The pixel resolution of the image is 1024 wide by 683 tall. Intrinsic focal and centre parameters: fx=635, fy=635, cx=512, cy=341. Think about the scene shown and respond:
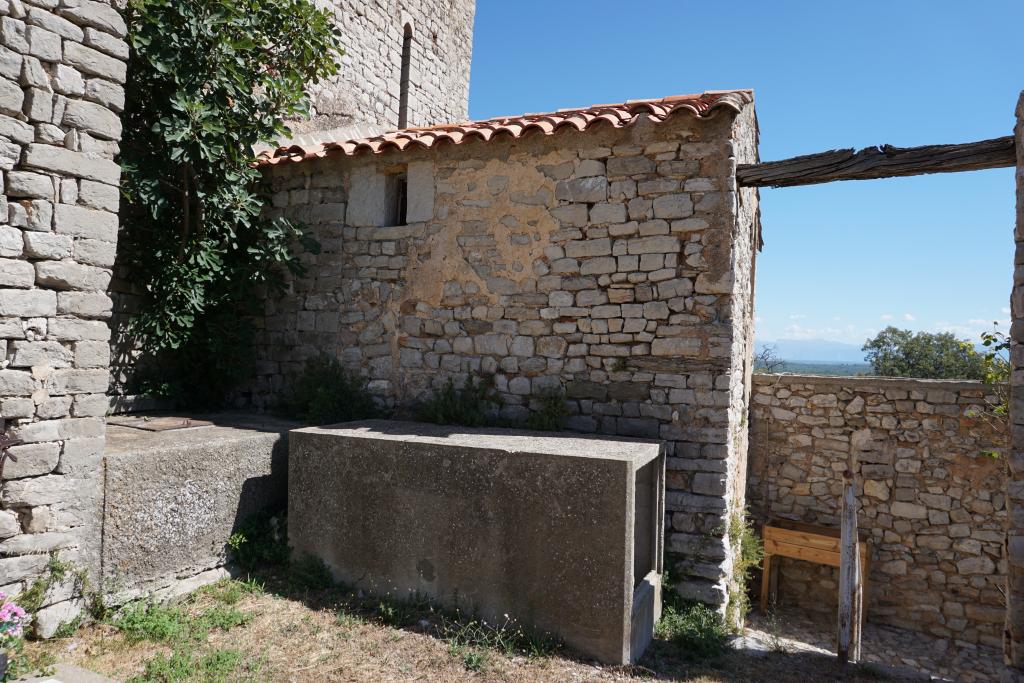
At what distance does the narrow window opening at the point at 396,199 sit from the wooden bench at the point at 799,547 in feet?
20.4

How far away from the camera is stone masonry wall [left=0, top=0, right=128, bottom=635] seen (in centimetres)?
365

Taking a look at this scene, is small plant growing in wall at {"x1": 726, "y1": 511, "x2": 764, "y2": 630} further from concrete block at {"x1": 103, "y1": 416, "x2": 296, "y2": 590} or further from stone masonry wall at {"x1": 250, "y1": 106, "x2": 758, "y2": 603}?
concrete block at {"x1": 103, "y1": 416, "x2": 296, "y2": 590}

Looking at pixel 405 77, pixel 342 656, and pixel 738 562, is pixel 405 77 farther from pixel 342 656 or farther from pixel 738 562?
pixel 342 656

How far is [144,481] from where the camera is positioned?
437 centimetres

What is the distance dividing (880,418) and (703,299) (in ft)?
15.3

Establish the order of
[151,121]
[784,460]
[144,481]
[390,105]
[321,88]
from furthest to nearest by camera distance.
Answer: [390,105]
[784,460]
[321,88]
[151,121]
[144,481]

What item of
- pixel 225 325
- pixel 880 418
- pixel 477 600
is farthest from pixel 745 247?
pixel 225 325

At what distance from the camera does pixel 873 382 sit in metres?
8.19

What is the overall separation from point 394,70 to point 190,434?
264 inches

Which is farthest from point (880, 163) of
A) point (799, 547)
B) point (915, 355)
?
point (915, 355)

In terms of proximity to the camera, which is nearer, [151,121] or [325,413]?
[151,121]

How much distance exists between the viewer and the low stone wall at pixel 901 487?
7.75 meters

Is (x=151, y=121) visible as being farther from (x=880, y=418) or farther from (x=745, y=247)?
(x=880, y=418)

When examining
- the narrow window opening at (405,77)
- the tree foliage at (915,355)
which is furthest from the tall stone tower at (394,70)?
the tree foliage at (915,355)
